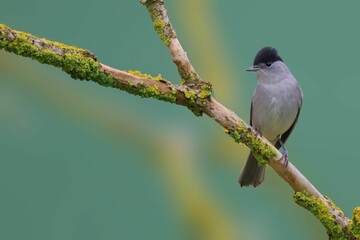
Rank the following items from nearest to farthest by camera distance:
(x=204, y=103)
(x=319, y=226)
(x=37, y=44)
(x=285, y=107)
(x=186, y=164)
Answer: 1. (x=37, y=44)
2. (x=204, y=103)
3. (x=319, y=226)
4. (x=186, y=164)
5. (x=285, y=107)

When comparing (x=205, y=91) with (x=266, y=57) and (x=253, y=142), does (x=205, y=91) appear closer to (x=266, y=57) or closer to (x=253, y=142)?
(x=253, y=142)

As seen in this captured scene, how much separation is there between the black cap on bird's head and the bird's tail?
49 centimetres

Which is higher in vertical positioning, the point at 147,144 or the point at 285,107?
the point at 285,107

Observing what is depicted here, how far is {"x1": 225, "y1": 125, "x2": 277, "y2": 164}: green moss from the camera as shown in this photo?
6.99 feet

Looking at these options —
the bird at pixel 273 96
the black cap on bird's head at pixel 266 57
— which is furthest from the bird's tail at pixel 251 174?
the black cap on bird's head at pixel 266 57

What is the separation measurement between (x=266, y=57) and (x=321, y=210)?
122 centimetres

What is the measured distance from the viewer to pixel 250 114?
3.33 metres

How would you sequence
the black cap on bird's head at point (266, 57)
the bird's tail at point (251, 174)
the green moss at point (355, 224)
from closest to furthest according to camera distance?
the green moss at point (355, 224) → the bird's tail at point (251, 174) → the black cap on bird's head at point (266, 57)

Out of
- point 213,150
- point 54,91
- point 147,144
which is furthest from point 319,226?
point 54,91

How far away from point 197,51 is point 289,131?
62 cm

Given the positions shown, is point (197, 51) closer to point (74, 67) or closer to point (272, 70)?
point (272, 70)

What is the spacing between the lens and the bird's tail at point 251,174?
295 centimetres

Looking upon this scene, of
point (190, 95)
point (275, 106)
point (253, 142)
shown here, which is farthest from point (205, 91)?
point (275, 106)

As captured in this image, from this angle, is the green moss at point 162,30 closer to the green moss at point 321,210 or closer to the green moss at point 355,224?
the green moss at point 321,210
